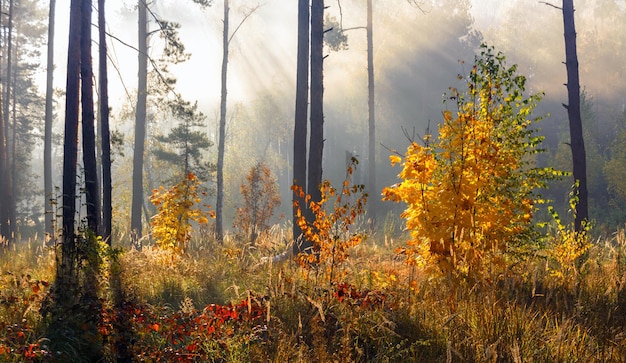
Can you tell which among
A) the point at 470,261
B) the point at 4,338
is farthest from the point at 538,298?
the point at 4,338

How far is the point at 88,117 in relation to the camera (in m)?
8.91

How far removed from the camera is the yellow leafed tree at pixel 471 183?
6059 millimetres

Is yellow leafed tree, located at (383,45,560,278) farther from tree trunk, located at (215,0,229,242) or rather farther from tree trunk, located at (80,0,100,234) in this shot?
tree trunk, located at (215,0,229,242)

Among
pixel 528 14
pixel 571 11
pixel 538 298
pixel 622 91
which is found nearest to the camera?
pixel 538 298

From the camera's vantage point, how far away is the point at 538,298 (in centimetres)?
620

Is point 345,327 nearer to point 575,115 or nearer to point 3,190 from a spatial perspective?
point 575,115

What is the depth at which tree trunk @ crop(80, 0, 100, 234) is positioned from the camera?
8867mm

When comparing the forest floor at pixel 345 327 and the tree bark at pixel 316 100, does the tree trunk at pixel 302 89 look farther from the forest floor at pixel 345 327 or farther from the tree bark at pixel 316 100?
the forest floor at pixel 345 327

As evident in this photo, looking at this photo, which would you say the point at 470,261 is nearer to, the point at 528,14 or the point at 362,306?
the point at 362,306

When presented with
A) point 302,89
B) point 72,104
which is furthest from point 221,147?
point 72,104

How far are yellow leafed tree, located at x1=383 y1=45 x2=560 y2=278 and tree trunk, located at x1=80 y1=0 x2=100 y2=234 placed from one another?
16.3ft

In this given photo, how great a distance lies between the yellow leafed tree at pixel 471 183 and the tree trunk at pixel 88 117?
16.3 feet

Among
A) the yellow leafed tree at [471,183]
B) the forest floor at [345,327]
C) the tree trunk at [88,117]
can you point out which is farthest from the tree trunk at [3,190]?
the yellow leafed tree at [471,183]

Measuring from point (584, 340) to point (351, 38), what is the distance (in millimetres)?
44535
